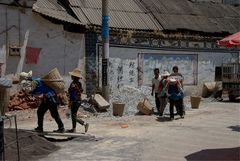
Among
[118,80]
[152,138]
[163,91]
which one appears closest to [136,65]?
[118,80]

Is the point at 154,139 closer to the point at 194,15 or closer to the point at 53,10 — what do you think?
the point at 53,10

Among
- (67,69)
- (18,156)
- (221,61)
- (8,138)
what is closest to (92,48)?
(67,69)

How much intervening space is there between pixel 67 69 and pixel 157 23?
5.68 metres

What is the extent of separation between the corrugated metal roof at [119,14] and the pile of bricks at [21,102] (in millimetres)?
4282

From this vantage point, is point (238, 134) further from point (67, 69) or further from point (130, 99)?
point (67, 69)

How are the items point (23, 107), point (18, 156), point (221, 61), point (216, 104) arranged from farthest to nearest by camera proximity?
point (221, 61) → point (216, 104) → point (23, 107) → point (18, 156)

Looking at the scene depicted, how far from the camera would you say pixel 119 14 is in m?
20.6

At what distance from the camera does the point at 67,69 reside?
17.7 metres

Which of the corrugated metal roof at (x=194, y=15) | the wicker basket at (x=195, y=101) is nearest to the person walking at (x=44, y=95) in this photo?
the wicker basket at (x=195, y=101)

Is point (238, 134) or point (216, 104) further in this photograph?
point (216, 104)

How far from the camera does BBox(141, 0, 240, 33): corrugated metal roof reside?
2208cm

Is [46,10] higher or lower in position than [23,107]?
higher

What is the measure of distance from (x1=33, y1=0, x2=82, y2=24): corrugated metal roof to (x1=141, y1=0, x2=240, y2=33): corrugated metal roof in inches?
199

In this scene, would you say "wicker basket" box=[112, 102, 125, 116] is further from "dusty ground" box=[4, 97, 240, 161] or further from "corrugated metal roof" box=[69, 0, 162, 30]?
"corrugated metal roof" box=[69, 0, 162, 30]
